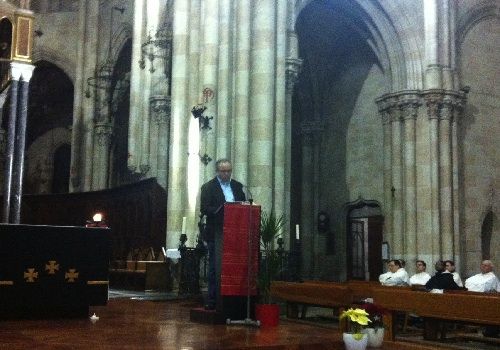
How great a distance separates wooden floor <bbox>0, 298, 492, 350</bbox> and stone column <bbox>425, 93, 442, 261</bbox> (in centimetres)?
1219

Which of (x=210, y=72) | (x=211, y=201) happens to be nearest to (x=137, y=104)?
(x=210, y=72)

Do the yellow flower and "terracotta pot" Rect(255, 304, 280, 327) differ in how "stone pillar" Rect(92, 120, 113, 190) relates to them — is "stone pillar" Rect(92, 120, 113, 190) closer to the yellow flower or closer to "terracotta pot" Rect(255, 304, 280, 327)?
"terracotta pot" Rect(255, 304, 280, 327)

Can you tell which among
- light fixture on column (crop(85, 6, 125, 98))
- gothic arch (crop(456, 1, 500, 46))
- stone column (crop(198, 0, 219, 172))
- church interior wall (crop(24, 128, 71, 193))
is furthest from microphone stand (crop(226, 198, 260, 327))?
church interior wall (crop(24, 128, 71, 193))

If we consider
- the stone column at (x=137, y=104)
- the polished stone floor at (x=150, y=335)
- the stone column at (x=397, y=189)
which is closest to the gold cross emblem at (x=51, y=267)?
the polished stone floor at (x=150, y=335)

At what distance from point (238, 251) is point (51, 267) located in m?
2.29

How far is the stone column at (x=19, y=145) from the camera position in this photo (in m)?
11.0

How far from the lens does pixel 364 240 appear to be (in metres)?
23.8

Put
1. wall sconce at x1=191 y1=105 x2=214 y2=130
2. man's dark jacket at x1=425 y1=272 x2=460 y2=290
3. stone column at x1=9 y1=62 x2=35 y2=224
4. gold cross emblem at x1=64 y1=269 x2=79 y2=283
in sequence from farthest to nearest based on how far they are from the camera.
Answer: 1. wall sconce at x1=191 y1=105 x2=214 y2=130
2. man's dark jacket at x1=425 y1=272 x2=460 y2=290
3. stone column at x1=9 y1=62 x2=35 y2=224
4. gold cross emblem at x1=64 y1=269 x2=79 y2=283

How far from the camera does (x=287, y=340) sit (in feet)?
21.5

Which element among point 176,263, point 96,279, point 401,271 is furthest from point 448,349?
point 176,263

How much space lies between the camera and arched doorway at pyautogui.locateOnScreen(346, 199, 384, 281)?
23.2 metres

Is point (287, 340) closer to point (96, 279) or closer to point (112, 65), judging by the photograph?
point (96, 279)

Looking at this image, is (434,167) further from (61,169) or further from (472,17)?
(61,169)

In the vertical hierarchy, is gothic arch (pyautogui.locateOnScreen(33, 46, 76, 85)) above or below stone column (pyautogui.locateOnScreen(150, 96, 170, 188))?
above
